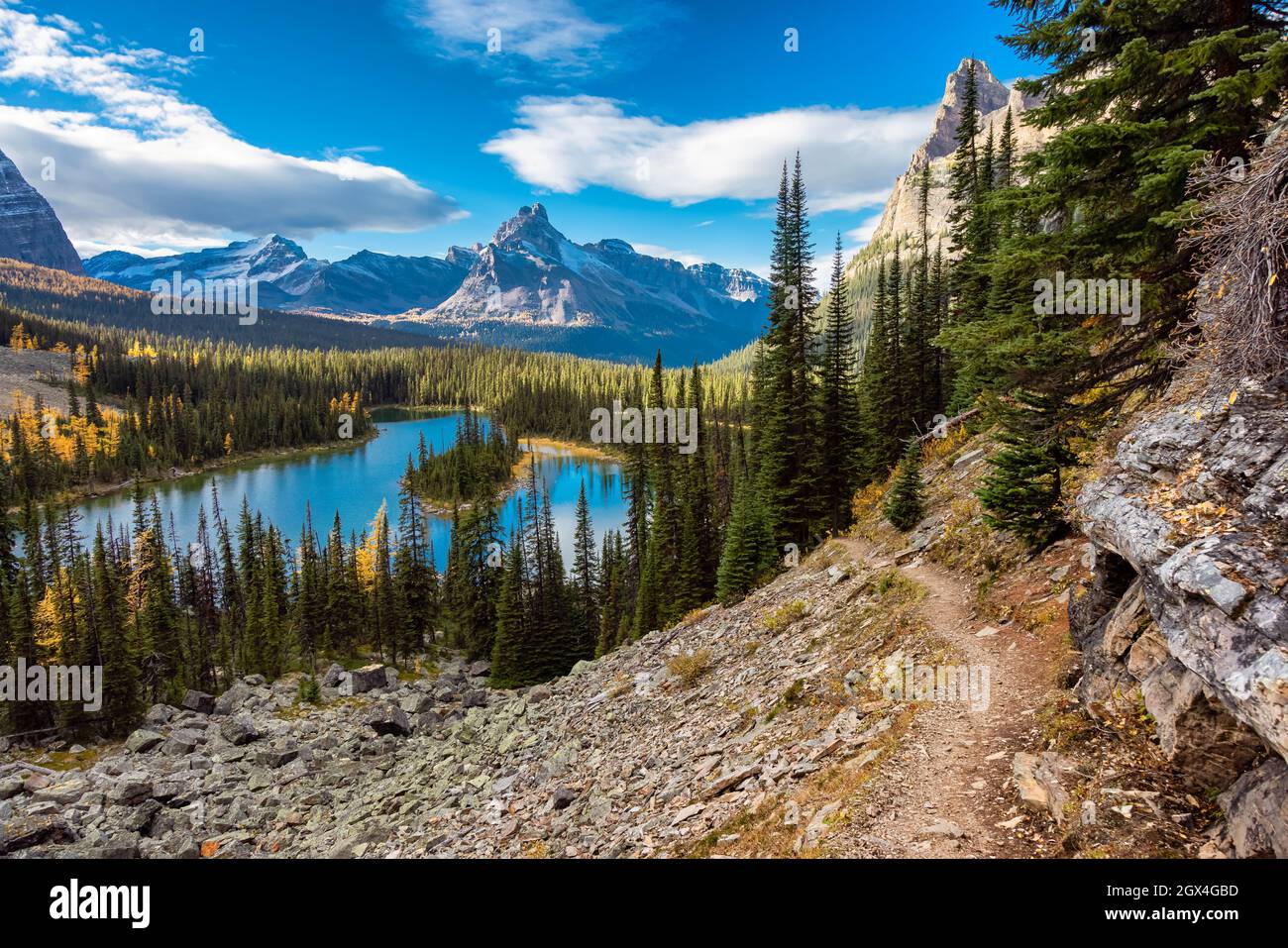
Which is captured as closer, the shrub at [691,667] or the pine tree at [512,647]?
the shrub at [691,667]

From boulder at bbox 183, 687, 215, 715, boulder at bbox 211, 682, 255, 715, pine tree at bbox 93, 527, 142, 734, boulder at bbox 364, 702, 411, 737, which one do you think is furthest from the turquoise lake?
boulder at bbox 364, 702, 411, 737

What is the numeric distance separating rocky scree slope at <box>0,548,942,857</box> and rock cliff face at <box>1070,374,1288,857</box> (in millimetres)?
4089

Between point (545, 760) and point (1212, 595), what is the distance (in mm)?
17912

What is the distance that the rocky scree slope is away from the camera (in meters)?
12.2

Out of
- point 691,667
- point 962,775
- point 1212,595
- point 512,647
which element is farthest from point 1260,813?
point 512,647

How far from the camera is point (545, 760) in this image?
64.1 ft

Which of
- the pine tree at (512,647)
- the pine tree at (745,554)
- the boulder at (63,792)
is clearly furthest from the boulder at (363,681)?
the pine tree at (745,554)

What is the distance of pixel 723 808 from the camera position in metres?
11.0

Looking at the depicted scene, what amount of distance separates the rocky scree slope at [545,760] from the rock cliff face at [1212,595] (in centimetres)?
409

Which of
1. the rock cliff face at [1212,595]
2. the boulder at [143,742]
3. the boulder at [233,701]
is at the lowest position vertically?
the boulder at [233,701]

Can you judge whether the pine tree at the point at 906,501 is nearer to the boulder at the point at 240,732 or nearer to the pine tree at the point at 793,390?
the pine tree at the point at 793,390

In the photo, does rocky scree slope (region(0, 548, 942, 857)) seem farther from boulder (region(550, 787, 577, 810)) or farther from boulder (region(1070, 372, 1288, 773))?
boulder (region(1070, 372, 1288, 773))

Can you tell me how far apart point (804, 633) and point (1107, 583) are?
10278 millimetres

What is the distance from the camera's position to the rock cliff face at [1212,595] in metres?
5.60
